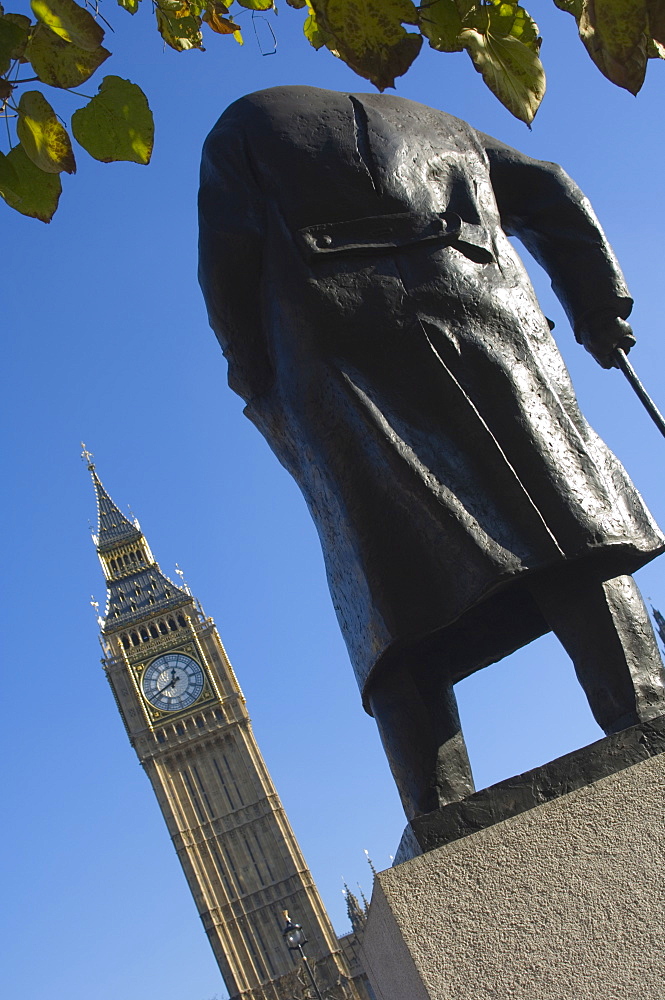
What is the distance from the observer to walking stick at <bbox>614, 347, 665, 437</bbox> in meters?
2.19

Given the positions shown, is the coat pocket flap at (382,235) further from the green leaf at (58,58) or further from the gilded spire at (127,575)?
the gilded spire at (127,575)

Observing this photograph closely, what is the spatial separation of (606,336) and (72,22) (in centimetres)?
125

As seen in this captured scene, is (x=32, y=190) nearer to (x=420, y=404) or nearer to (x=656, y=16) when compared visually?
(x=420, y=404)

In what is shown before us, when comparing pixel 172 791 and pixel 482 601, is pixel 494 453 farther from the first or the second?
pixel 172 791

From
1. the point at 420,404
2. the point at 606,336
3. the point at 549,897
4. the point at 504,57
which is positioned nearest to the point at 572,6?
the point at 504,57

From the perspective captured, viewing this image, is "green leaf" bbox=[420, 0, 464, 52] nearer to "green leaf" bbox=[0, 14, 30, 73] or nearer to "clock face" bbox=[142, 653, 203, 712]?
"green leaf" bbox=[0, 14, 30, 73]

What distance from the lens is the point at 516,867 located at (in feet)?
5.39

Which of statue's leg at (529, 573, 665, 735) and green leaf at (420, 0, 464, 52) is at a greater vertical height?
green leaf at (420, 0, 464, 52)

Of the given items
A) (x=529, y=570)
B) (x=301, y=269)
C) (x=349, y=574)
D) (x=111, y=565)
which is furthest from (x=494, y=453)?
(x=111, y=565)

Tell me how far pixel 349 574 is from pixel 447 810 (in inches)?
19.6

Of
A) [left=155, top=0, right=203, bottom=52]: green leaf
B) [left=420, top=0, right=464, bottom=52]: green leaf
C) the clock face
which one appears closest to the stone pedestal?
[left=420, top=0, right=464, bottom=52]: green leaf

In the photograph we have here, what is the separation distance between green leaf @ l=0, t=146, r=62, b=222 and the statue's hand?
115 cm

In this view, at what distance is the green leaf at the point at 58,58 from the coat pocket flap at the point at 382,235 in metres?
0.60

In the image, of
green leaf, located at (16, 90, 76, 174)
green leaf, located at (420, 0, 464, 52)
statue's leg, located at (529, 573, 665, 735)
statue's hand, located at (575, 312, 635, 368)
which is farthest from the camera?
statue's hand, located at (575, 312, 635, 368)
